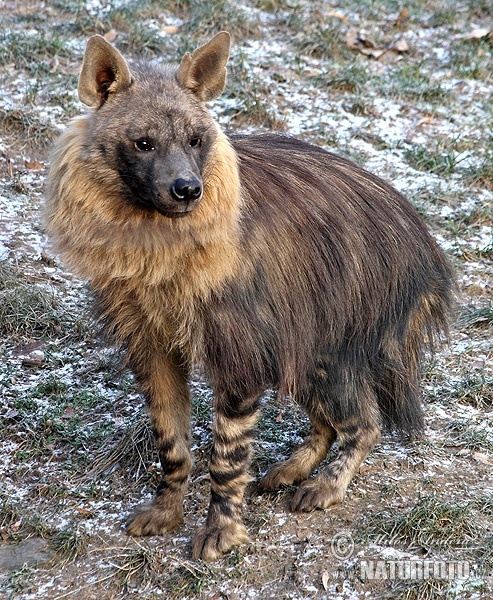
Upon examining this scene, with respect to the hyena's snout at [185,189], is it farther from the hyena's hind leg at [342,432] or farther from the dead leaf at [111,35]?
the dead leaf at [111,35]

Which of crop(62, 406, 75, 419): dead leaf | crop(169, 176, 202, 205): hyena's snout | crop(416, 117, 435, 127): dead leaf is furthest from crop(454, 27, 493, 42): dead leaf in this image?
crop(169, 176, 202, 205): hyena's snout

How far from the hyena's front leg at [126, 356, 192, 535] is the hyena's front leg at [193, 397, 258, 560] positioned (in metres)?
0.20

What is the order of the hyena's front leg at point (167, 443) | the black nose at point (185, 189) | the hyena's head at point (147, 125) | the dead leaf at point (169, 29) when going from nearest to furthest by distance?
the black nose at point (185, 189), the hyena's head at point (147, 125), the hyena's front leg at point (167, 443), the dead leaf at point (169, 29)

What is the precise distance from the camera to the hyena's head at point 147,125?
3.15 meters

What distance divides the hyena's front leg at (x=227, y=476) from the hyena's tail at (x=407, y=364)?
81cm

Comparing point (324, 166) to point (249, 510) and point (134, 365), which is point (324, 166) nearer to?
point (134, 365)

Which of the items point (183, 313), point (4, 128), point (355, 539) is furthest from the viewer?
point (4, 128)

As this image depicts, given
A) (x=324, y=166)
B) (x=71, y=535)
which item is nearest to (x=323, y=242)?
(x=324, y=166)

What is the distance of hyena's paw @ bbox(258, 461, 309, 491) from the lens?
160 inches

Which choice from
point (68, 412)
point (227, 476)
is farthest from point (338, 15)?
point (227, 476)

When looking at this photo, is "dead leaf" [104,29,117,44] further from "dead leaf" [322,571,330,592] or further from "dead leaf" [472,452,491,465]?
"dead leaf" [322,571,330,592]

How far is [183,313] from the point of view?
3.36 m

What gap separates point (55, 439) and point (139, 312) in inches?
47.8

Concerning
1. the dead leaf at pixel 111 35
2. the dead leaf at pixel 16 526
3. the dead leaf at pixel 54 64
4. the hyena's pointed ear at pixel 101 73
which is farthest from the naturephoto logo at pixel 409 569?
the dead leaf at pixel 111 35
